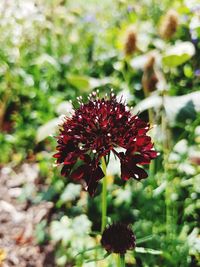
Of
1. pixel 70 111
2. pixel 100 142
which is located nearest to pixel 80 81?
pixel 70 111

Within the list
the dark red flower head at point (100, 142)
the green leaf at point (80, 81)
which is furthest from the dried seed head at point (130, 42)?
the dark red flower head at point (100, 142)

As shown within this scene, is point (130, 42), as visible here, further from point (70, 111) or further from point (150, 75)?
point (70, 111)

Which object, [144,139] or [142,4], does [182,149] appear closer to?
[144,139]

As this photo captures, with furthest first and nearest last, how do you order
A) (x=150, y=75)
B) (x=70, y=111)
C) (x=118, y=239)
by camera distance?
(x=150, y=75)
(x=70, y=111)
(x=118, y=239)

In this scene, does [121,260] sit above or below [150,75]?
below

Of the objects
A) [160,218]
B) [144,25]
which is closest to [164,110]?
[160,218]
